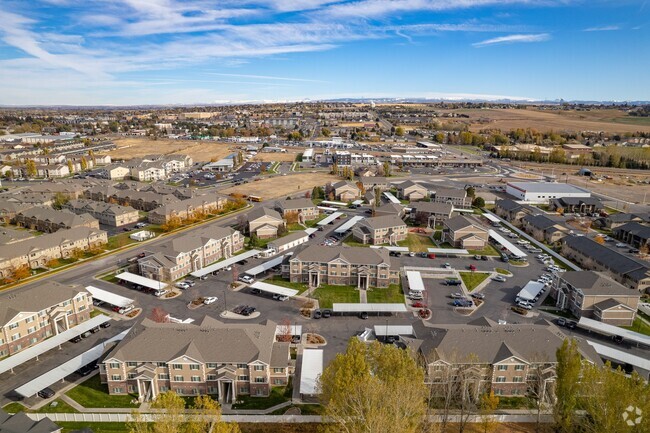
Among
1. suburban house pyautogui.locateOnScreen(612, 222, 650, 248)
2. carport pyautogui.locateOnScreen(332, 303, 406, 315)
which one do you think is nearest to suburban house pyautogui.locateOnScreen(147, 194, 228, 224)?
carport pyautogui.locateOnScreen(332, 303, 406, 315)

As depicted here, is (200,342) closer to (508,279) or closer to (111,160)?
(508,279)

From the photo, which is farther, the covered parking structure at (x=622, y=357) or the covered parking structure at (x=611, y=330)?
the covered parking structure at (x=611, y=330)

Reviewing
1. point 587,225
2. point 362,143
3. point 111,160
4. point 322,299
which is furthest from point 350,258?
point 362,143

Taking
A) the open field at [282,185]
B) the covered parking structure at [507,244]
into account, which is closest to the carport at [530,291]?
the covered parking structure at [507,244]

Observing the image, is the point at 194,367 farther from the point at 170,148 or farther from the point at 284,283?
→ the point at 170,148

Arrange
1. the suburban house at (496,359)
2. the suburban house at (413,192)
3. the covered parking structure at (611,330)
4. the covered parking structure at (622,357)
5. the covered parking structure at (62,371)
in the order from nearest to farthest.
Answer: the covered parking structure at (62,371)
the suburban house at (496,359)
the covered parking structure at (622,357)
the covered parking structure at (611,330)
the suburban house at (413,192)

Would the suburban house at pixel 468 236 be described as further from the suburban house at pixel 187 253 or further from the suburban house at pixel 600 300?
the suburban house at pixel 187 253
